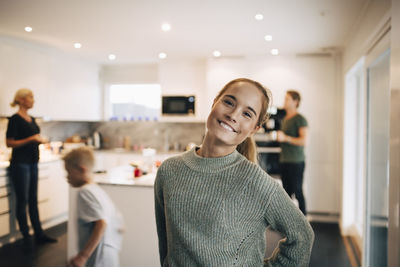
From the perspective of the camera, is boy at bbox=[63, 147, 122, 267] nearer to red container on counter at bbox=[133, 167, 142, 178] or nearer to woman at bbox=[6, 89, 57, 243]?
red container on counter at bbox=[133, 167, 142, 178]

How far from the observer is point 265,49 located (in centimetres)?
394

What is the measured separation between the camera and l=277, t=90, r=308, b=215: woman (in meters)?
3.25

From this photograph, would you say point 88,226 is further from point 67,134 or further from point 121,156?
point 67,134

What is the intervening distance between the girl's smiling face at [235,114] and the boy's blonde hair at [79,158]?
98cm

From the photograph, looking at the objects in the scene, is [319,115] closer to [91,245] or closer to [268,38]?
[268,38]

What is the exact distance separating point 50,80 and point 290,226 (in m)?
3.99

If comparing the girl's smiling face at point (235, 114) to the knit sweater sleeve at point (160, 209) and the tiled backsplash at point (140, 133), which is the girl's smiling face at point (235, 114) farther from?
the tiled backsplash at point (140, 133)

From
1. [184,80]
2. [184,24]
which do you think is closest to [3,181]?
[184,24]

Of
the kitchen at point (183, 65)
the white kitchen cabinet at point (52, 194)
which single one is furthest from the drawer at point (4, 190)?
the kitchen at point (183, 65)

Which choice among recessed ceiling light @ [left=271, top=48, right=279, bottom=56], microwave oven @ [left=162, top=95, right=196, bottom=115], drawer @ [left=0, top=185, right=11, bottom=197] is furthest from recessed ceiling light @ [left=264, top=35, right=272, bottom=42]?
drawer @ [left=0, top=185, right=11, bottom=197]

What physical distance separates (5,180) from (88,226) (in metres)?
2.14

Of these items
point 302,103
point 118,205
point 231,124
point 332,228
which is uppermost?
point 302,103

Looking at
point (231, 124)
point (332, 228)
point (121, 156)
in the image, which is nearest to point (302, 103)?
point (332, 228)

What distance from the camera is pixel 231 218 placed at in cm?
78
